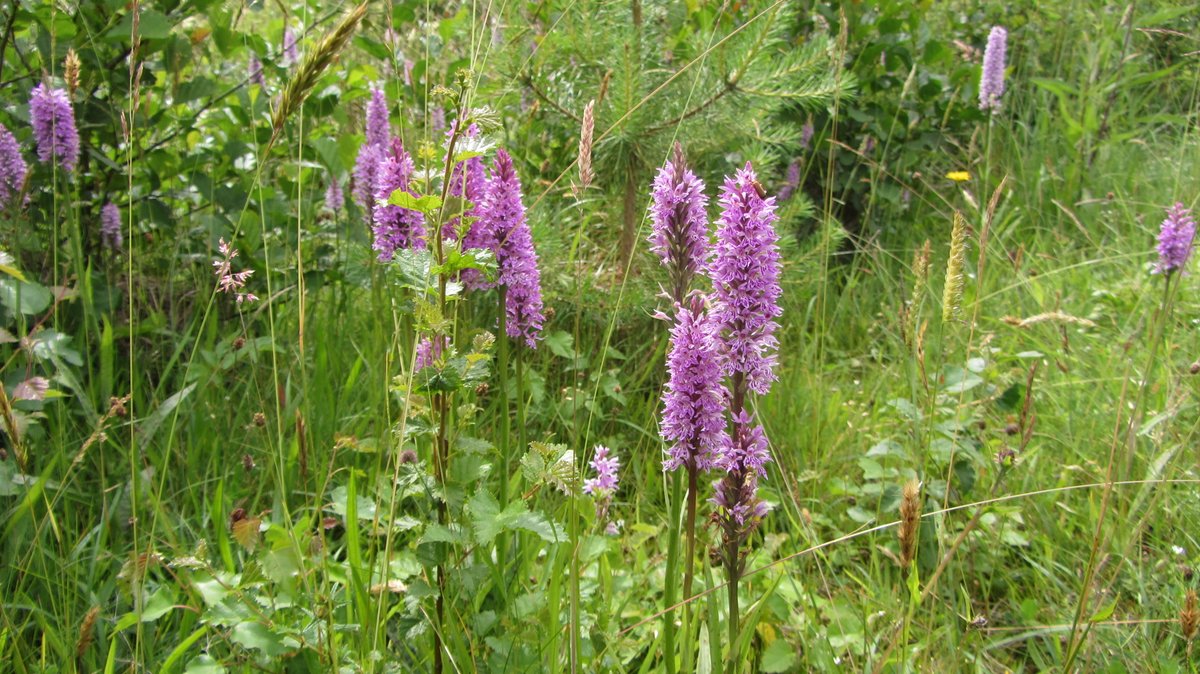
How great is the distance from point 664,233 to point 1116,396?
1.90 metres

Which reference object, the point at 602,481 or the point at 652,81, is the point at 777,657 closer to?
the point at 602,481

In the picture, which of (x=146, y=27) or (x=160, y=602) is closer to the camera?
(x=160, y=602)

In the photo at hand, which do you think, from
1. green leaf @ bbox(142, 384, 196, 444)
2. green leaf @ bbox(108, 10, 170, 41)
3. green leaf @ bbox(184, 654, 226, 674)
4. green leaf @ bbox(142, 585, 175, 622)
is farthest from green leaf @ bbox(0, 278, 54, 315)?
green leaf @ bbox(184, 654, 226, 674)

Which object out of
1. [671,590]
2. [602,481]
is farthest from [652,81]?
[671,590]

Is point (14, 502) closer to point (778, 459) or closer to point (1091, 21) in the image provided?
point (778, 459)

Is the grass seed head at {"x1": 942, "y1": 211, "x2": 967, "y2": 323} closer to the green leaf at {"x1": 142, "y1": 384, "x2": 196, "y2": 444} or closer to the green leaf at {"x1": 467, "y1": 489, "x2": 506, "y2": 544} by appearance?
the green leaf at {"x1": 467, "y1": 489, "x2": 506, "y2": 544}

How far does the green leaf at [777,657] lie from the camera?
1.72 metres

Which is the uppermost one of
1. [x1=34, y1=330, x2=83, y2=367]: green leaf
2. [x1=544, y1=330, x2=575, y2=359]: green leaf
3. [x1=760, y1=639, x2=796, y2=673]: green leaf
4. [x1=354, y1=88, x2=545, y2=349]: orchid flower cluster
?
[x1=354, y1=88, x2=545, y2=349]: orchid flower cluster

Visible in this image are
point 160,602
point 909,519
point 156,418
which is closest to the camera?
point 909,519

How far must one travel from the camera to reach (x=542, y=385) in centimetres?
244

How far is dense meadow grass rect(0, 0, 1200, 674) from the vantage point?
1405 mm

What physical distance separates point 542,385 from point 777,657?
958 millimetres

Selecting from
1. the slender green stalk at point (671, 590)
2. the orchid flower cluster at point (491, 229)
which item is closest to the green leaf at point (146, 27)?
the orchid flower cluster at point (491, 229)

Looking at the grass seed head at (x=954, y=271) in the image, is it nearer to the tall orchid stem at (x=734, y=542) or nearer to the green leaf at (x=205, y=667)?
the tall orchid stem at (x=734, y=542)
